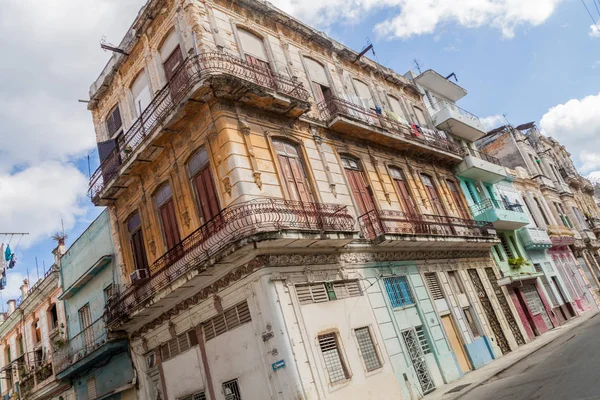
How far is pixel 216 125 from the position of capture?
38.4 ft

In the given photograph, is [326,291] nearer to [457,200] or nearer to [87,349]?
[87,349]

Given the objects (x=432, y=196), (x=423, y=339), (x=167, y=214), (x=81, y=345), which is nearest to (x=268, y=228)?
(x=167, y=214)

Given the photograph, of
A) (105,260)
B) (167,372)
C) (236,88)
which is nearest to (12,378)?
Result: (105,260)

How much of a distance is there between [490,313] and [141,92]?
15132 millimetres

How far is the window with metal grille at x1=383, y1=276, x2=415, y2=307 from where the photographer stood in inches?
528

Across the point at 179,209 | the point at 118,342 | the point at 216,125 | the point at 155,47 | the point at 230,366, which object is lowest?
the point at 230,366

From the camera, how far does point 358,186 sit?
14.9m

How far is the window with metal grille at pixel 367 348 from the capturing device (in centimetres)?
1130

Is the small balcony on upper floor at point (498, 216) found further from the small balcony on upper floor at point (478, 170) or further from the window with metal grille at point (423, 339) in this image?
the window with metal grille at point (423, 339)

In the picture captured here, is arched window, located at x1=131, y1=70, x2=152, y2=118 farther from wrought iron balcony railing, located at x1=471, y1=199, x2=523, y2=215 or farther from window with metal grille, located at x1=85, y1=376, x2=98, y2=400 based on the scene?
wrought iron balcony railing, located at x1=471, y1=199, x2=523, y2=215

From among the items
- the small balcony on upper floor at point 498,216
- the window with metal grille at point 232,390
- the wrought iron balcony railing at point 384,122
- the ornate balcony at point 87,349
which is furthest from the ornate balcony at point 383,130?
the ornate balcony at point 87,349

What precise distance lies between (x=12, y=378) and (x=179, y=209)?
16.6 meters

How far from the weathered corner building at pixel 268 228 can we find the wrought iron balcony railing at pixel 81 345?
64.3 inches

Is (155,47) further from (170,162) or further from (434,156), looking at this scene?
(434,156)
